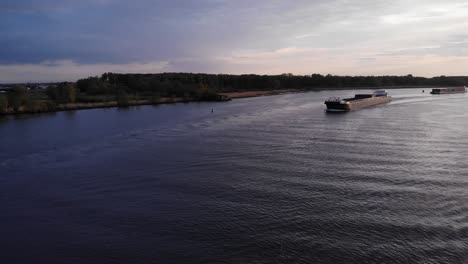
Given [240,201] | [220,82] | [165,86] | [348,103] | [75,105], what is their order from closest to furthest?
1. [240,201]
2. [348,103]
3. [75,105]
4. [165,86]
5. [220,82]

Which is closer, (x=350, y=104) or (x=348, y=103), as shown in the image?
(x=348, y=103)

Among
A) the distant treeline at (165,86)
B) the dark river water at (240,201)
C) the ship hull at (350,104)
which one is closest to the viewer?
the dark river water at (240,201)

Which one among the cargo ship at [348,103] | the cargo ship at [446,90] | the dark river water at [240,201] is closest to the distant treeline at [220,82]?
the cargo ship at [348,103]

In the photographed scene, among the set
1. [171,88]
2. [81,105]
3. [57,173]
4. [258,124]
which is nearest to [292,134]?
[258,124]

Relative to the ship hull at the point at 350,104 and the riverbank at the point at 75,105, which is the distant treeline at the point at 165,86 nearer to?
the riverbank at the point at 75,105

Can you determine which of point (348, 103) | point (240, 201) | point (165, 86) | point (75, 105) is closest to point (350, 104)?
point (348, 103)

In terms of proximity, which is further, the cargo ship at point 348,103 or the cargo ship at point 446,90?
the cargo ship at point 446,90

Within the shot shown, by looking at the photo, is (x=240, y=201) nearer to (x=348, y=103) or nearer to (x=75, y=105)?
(x=348, y=103)

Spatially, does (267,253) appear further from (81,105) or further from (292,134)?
(81,105)

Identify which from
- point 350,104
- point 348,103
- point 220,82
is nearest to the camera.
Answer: point 348,103
